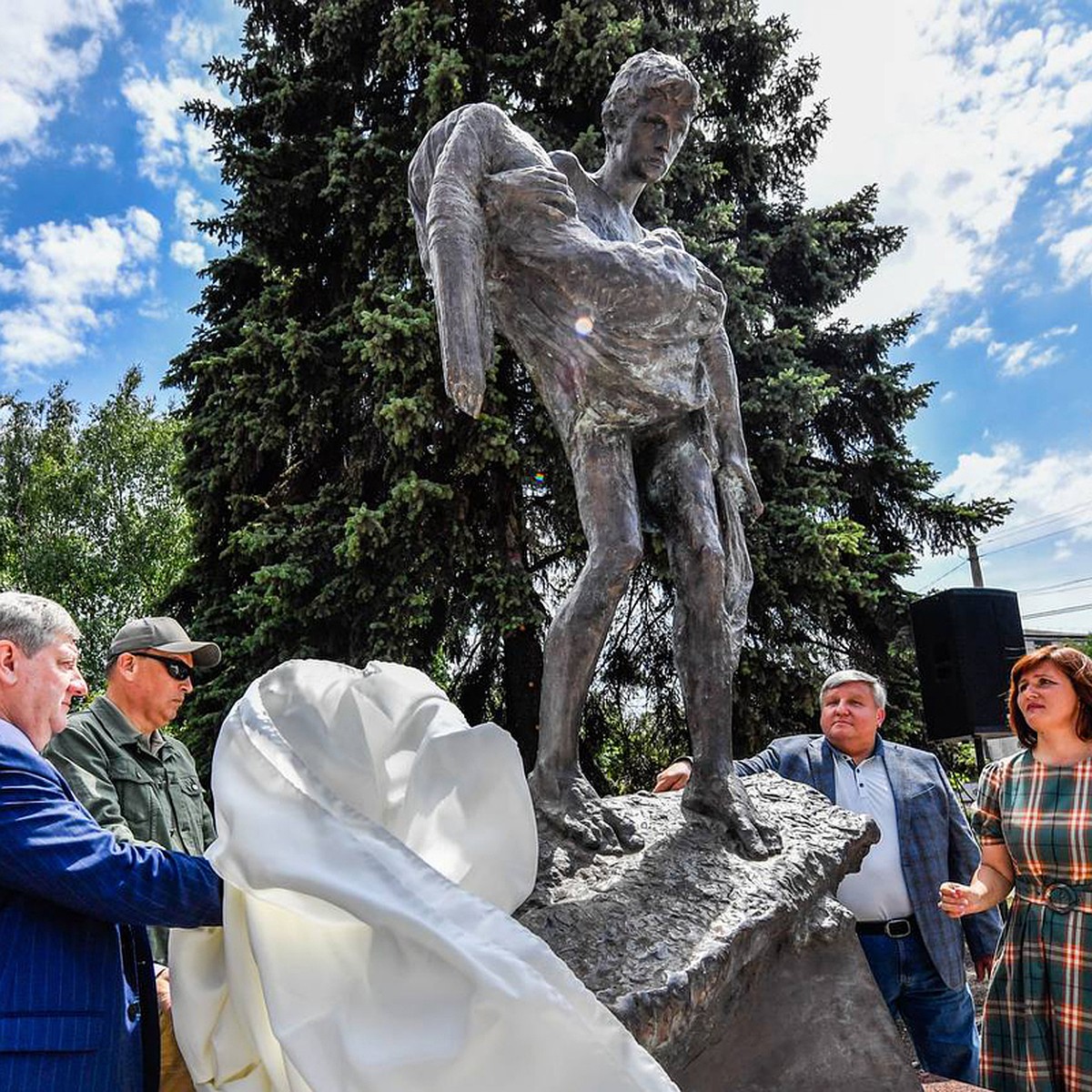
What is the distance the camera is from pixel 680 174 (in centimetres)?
971

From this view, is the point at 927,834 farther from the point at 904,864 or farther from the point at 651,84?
the point at 651,84

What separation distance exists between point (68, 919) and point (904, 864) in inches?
118

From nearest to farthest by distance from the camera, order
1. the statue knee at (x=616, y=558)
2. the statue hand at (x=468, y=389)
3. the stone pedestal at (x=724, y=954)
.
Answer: the stone pedestal at (x=724, y=954), the statue hand at (x=468, y=389), the statue knee at (x=616, y=558)

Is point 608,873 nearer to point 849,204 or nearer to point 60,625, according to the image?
point 60,625

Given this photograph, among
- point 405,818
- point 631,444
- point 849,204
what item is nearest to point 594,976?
point 405,818

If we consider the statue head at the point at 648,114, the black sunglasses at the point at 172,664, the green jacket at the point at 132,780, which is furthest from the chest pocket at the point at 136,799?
the statue head at the point at 648,114

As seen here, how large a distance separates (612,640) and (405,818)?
8.34 meters

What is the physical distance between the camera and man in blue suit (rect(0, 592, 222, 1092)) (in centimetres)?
145

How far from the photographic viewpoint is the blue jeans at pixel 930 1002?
138 inches

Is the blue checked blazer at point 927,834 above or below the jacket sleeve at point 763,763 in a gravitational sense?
below

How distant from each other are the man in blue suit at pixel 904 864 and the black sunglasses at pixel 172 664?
1.79 meters

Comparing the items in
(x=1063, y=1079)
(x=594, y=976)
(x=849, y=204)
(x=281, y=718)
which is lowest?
(x=1063, y=1079)

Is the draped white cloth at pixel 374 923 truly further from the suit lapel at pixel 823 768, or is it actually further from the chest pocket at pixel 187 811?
the suit lapel at pixel 823 768

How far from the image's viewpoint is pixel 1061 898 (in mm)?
2777
